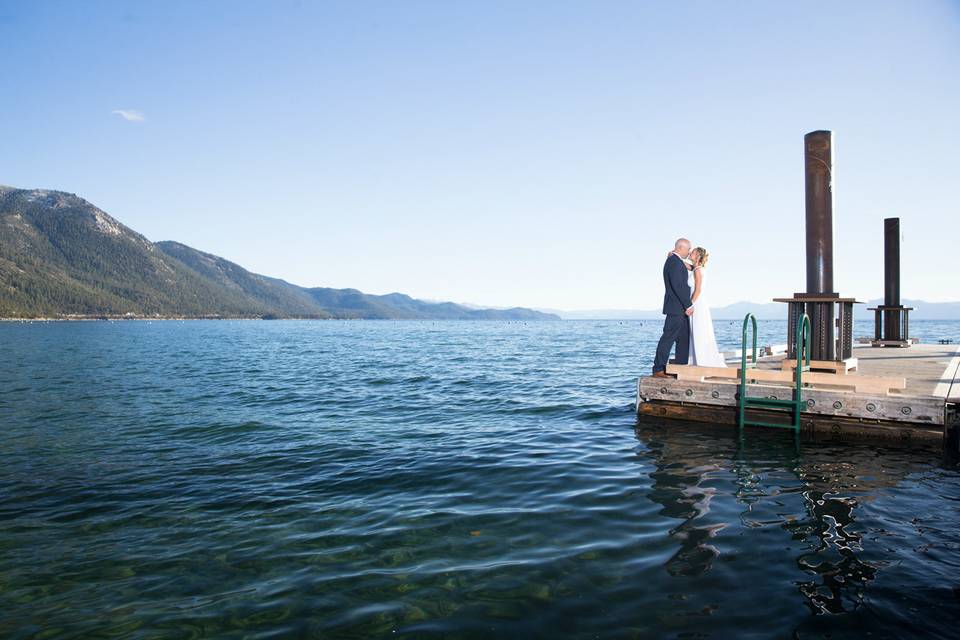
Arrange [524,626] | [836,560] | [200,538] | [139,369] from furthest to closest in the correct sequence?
[139,369], [200,538], [836,560], [524,626]

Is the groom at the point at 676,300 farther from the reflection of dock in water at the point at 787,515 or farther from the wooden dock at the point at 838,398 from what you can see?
the reflection of dock in water at the point at 787,515

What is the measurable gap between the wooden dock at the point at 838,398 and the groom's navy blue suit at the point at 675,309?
0.41m

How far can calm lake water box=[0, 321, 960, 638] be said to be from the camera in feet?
14.7

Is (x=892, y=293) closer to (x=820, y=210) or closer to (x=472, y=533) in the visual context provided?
(x=820, y=210)

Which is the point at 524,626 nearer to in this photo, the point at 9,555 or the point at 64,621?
the point at 64,621

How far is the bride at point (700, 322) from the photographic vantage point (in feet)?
38.0

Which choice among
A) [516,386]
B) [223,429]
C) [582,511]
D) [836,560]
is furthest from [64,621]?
[516,386]

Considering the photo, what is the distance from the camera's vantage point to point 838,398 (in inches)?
399

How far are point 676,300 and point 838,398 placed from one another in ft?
11.5

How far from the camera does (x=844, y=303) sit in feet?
39.9

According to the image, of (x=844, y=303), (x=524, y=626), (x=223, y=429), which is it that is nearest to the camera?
(x=524, y=626)

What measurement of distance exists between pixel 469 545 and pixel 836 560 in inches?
148

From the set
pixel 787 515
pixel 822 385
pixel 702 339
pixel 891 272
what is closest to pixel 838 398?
pixel 822 385

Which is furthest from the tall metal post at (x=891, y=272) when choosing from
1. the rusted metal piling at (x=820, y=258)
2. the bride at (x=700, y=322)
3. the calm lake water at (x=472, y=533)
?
the calm lake water at (x=472, y=533)
